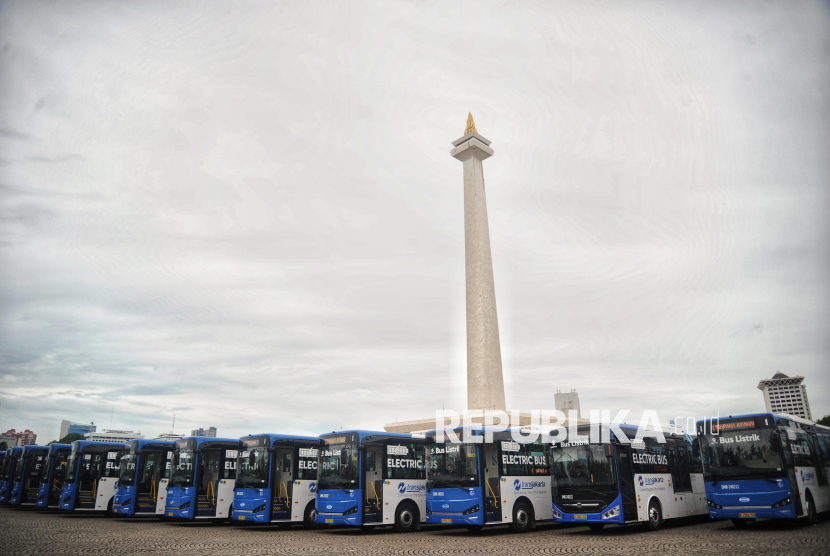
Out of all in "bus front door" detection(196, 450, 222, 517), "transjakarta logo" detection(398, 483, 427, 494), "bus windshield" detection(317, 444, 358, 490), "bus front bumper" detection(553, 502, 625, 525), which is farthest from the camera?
"bus front door" detection(196, 450, 222, 517)

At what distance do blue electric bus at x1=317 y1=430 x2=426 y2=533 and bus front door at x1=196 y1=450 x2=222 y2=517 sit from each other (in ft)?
17.4

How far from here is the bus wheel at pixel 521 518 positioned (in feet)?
59.4

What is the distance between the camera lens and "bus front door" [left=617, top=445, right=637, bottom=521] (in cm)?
1634

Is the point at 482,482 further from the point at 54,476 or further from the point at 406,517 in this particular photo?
the point at 54,476

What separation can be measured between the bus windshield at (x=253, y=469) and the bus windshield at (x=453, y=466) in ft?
19.3

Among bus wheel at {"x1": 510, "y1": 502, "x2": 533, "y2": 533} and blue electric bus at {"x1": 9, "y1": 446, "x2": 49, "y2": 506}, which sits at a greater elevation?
blue electric bus at {"x1": 9, "y1": 446, "x2": 49, "y2": 506}

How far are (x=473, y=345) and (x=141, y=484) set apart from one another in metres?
27.7

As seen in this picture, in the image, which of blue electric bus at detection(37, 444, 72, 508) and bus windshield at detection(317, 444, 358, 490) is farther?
blue electric bus at detection(37, 444, 72, 508)

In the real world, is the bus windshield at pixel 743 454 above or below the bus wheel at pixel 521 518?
above

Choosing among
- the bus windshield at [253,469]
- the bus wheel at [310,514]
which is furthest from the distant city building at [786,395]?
the bus windshield at [253,469]

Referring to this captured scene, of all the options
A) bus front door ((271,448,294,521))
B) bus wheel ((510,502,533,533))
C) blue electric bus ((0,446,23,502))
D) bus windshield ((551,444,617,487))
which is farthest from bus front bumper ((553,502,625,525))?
blue electric bus ((0,446,23,502))

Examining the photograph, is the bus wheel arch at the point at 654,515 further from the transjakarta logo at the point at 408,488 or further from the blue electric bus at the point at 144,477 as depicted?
the blue electric bus at the point at 144,477

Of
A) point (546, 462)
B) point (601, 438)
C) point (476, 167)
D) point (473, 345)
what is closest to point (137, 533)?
point (546, 462)

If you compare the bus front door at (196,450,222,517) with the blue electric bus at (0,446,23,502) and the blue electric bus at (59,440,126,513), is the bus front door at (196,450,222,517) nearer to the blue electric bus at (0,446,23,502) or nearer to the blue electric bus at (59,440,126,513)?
the blue electric bus at (59,440,126,513)
